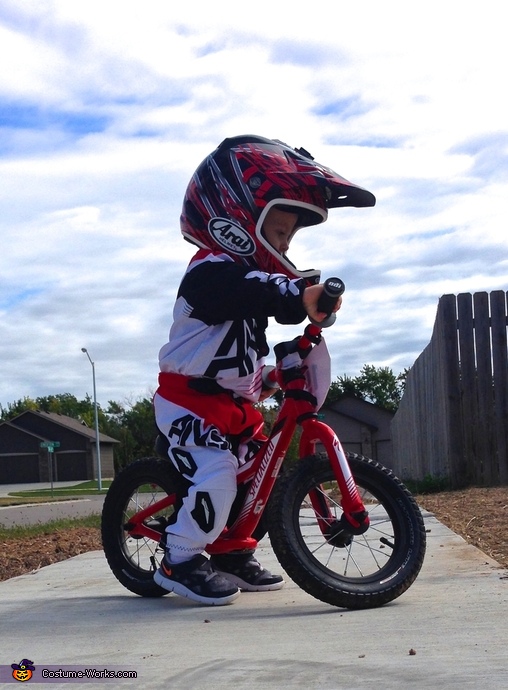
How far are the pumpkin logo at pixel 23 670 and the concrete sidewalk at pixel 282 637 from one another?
1.3 inches

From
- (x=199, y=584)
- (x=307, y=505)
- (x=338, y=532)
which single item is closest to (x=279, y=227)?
(x=307, y=505)

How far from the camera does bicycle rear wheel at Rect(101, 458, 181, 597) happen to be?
3.82 metres

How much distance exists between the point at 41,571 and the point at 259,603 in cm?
190

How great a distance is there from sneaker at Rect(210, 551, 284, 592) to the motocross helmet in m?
1.15

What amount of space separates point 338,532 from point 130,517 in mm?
1117

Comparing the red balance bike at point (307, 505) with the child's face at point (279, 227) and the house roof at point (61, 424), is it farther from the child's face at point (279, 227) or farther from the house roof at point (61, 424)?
the house roof at point (61, 424)

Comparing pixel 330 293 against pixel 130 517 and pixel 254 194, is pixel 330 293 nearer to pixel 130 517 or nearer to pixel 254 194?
pixel 254 194

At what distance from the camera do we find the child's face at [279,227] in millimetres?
3615

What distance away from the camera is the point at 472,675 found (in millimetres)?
2102

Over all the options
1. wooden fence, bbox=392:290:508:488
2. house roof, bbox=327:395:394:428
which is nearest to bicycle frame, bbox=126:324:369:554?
wooden fence, bbox=392:290:508:488

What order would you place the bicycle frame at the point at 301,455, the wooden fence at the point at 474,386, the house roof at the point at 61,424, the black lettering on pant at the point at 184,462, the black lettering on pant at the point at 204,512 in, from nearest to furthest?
the bicycle frame at the point at 301,455
the black lettering on pant at the point at 204,512
the black lettering on pant at the point at 184,462
the wooden fence at the point at 474,386
the house roof at the point at 61,424

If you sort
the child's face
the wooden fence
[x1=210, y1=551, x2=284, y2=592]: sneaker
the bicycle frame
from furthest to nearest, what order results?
the wooden fence < [x1=210, y1=551, x2=284, y2=592]: sneaker < the child's face < the bicycle frame

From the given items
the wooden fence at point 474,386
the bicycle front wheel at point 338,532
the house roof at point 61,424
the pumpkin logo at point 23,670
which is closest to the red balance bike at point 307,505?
the bicycle front wheel at point 338,532

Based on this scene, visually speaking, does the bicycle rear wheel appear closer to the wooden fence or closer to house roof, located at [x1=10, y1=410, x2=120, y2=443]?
the wooden fence
